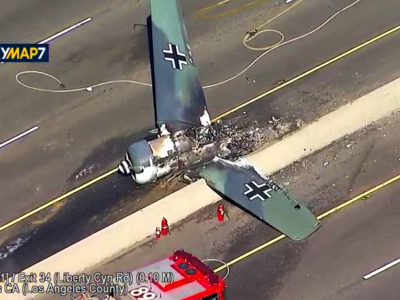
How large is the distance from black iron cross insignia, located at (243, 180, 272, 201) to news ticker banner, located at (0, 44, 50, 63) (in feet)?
37.7

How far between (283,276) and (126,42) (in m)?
13.2

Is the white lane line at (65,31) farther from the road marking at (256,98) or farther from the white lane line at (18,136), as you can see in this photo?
the road marking at (256,98)

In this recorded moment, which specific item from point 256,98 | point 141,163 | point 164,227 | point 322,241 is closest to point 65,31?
point 256,98

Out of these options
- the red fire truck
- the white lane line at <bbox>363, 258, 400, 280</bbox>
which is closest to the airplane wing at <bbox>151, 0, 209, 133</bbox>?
the red fire truck

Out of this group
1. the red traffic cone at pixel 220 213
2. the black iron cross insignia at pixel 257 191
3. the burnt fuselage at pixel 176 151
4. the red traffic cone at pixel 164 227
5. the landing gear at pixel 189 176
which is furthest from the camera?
the landing gear at pixel 189 176

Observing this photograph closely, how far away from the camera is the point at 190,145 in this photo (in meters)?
32.5

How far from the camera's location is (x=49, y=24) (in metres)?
38.6

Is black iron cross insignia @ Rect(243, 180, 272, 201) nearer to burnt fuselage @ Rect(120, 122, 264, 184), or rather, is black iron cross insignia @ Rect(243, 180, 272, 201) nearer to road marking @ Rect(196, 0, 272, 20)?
burnt fuselage @ Rect(120, 122, 264, 184)

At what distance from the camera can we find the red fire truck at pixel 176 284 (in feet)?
82.8

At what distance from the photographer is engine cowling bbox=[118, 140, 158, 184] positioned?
31.7 meters

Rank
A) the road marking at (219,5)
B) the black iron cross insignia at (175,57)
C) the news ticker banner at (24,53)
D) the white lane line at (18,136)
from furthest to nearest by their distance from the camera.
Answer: the road marking at (219,5), the news ticker banner at (24,53), the white lane line at (18,136), the black iron cross insignia at (175,57)

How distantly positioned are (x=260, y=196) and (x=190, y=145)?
3.42 m

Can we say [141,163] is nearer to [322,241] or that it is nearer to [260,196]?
[260,196]

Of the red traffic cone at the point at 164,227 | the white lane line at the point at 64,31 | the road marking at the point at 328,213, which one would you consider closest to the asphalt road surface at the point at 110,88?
the white lane line at the point at 64,31
